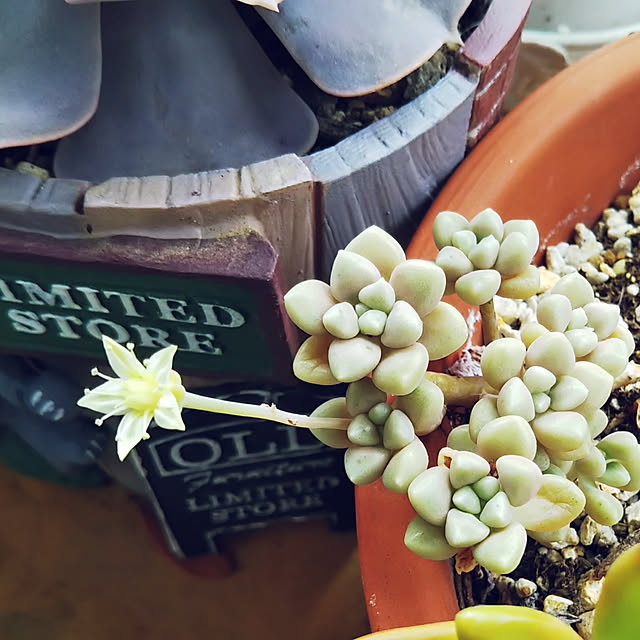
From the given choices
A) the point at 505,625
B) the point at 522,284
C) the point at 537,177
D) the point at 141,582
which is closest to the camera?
the point at 505,625

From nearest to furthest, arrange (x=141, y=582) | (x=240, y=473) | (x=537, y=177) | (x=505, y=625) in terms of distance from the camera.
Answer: (x=505, y=625) → (x=537, y=177) → (x=240, y=473) → (x=141, y=582)

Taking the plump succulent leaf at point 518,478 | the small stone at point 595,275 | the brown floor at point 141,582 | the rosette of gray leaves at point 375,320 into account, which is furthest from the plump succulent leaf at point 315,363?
the brown floor at point 141,582

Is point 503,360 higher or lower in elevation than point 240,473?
higher

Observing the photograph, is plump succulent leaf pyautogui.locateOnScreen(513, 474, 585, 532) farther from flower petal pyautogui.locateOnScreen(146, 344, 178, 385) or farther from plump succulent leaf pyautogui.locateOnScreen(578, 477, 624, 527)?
flower petal pyautogui.locateOnScreen(146, 344, 178, 385)

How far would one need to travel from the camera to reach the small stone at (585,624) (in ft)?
1.65

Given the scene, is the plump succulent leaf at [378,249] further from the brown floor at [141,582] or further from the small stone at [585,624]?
the brown floor at [141,582]

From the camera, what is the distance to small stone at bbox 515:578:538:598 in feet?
1.70

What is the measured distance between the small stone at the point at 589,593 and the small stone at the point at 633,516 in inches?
2.0

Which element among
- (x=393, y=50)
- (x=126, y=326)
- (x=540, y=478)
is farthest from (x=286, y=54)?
(x=540, y=478)

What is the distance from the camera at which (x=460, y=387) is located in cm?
49

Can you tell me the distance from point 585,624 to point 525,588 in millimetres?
43

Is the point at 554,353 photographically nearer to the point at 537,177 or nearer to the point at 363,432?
the point at 363,432

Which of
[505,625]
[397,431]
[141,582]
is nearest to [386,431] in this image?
[397,431]

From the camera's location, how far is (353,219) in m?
0.56
